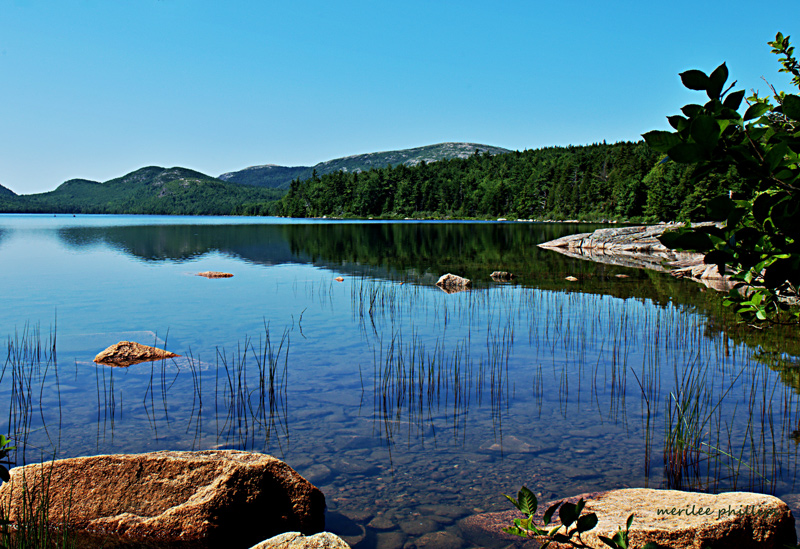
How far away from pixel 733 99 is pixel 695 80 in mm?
185

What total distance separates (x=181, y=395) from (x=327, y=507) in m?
4.64

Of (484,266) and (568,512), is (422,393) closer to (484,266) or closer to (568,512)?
(568,512)

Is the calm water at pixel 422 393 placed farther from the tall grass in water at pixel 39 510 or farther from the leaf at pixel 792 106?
the leaf at pixel 792 106

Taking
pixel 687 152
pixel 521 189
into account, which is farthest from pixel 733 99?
pixel 521 189

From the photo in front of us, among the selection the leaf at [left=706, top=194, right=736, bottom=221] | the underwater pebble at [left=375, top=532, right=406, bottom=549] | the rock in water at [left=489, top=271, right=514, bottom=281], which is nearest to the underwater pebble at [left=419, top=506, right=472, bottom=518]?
the underwater pebble at [left=375, top=532, right=406, bottom=549]

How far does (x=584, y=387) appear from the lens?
9.88 meters

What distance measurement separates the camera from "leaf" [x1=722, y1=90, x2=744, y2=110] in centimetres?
236

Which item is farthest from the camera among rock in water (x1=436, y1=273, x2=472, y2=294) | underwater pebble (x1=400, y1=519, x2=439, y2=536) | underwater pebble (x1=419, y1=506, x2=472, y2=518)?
rock in water (x1=436, y1=273, x2=472, y2=294)

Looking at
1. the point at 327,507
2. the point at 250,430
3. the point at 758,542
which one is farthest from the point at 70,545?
the point at 758,542

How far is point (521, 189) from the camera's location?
514ft

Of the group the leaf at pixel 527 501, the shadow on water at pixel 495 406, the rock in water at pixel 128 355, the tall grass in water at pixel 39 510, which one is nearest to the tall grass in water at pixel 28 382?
the shadow on water at pixel 495 406

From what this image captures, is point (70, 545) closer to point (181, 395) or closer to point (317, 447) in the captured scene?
point (317, 447)

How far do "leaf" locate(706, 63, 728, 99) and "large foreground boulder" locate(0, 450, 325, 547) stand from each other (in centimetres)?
508

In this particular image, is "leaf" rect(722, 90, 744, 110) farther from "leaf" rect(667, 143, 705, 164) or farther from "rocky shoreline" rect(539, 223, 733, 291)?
"rocky shoreline" rect(539, 223, 733, 291)
